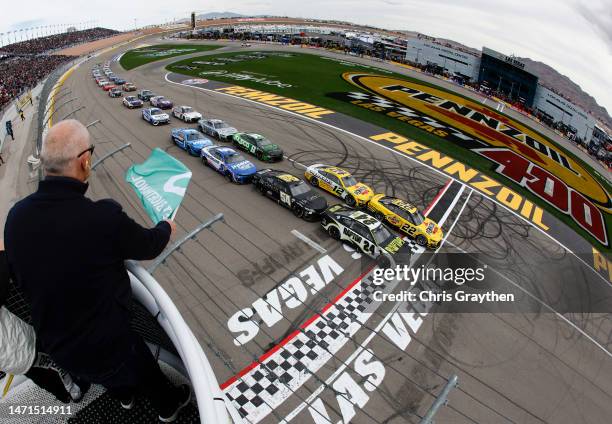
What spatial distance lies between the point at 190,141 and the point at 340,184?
34.2 feet

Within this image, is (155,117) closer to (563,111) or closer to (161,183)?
(161,183)

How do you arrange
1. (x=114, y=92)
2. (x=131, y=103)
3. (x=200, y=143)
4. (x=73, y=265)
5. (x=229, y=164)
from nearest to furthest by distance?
(x=73, y=265) < (x=229, y=164) < (x=200, y=143) < (x=131, y=103) < (x=114, y=92)

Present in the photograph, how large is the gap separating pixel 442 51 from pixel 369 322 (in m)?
59.0

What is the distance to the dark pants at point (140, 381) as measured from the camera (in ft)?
9.04

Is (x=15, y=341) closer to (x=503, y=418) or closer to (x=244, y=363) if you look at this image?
(x=244, y=363)

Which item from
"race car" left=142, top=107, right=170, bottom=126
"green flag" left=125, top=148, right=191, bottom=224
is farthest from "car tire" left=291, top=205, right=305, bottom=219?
"race car" left=142, top=107, right=170, bottom=126

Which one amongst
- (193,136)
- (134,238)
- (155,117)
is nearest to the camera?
(134,238)

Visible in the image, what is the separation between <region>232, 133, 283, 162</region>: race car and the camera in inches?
882

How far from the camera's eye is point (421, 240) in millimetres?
16031

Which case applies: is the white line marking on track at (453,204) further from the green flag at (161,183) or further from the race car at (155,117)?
the race car at (155,117)

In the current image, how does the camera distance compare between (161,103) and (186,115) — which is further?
Result: (161,103)

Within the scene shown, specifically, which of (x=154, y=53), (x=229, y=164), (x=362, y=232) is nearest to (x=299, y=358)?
(x=362, y=232)

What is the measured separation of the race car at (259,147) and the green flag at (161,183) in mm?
18071

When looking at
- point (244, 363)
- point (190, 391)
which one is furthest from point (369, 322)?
point (190, 391)
